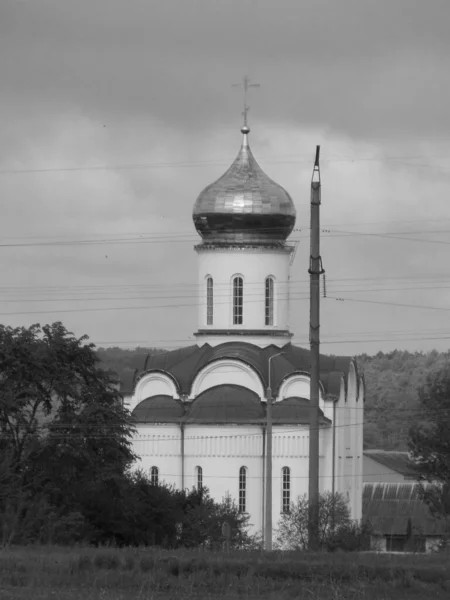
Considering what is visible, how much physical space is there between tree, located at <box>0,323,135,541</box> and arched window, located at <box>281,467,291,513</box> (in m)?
6.74

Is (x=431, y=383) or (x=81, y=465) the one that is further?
(x=431, y=383)

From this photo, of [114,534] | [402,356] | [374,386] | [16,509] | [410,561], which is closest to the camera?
[410,561]

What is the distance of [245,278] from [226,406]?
3.21 metres

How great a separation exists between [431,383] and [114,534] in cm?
1349

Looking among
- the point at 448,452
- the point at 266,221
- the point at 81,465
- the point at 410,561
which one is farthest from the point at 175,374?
the point at 410,561

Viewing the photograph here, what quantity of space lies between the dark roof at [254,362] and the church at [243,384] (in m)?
0.03

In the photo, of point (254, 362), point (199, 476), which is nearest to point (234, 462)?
point (199, 476)

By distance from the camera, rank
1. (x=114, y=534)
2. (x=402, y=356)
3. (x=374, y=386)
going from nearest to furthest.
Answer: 1. (x=114, y=534)
2. (x=374, y=386)
3. (x=402, y=356)

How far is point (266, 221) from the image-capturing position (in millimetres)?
35875

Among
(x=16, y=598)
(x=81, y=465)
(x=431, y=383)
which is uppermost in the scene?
(x=431, y=383)

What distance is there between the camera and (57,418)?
2684 centimetres

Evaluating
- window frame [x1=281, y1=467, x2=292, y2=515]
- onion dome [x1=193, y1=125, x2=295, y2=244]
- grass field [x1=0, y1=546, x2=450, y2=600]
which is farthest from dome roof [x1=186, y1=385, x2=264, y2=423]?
grass field [x1=0, y1=546, x2=450, y2=600]

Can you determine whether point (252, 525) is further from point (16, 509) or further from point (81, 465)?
point (16, 509)

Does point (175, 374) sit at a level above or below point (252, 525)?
above
